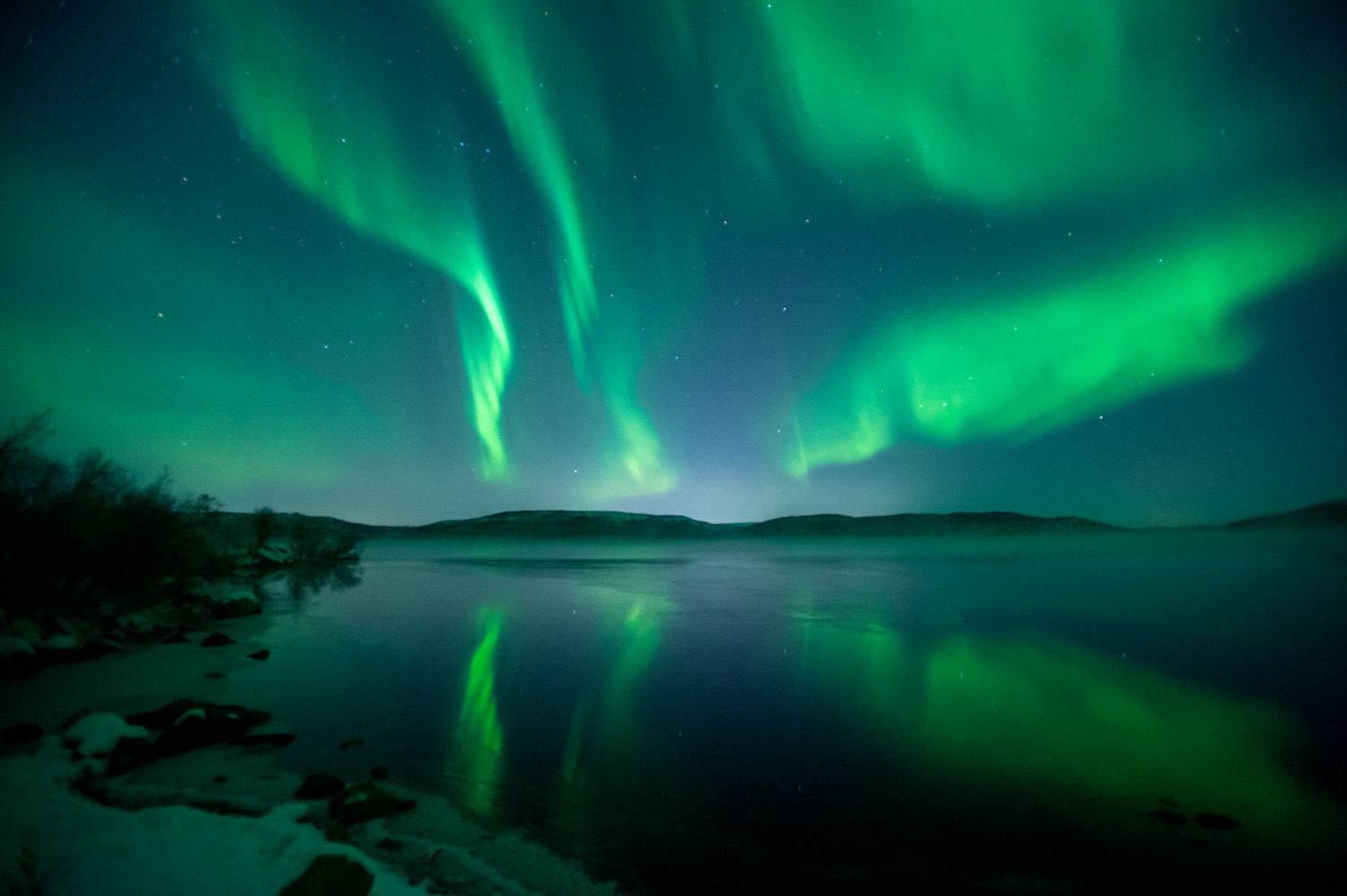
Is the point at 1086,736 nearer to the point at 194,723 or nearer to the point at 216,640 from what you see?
the point at 194,723

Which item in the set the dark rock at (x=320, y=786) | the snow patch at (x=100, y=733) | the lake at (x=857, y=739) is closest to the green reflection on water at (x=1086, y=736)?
the lake at (x=857, y=739)

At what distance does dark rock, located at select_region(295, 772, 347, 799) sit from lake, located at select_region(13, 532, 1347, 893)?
27.6 inches

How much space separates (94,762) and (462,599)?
20.1 m

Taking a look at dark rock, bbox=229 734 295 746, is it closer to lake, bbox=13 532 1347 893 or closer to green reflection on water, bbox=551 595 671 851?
lake, bbox=13 532 1347 893

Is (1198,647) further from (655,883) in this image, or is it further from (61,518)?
(61,518)

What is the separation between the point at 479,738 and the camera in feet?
28.0

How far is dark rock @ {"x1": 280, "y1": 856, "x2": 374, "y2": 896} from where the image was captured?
425 cm

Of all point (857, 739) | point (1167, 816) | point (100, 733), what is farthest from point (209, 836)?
point (1167, 816)

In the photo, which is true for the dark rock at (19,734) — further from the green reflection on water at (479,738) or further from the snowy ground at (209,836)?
the green reflection on water at (479,738)

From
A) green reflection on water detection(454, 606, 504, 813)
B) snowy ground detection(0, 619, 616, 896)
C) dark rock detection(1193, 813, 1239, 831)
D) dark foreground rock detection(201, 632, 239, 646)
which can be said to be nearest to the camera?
snowy ground detection(0, 619, 616, 896)

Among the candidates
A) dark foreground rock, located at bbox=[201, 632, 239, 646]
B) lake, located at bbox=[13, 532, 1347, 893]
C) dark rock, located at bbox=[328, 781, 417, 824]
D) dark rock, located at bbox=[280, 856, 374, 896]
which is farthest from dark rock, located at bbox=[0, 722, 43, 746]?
dark foreground rock, located at bbox=[201, 632, 239, 646]

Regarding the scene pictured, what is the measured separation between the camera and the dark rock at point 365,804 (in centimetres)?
576

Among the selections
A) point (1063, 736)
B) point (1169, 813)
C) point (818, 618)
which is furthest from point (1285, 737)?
point (818, 618)

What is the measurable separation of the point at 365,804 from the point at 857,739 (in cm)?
646
